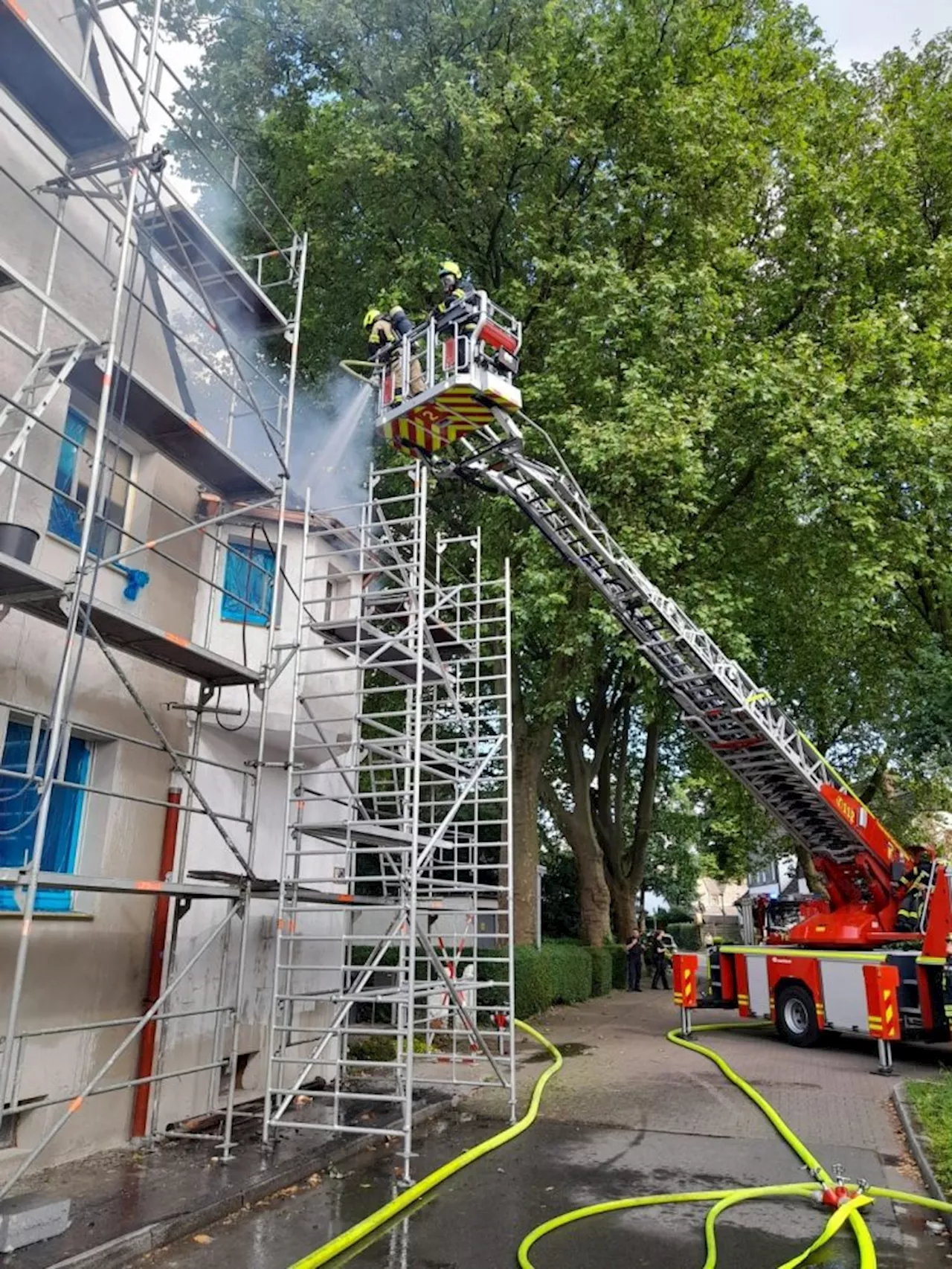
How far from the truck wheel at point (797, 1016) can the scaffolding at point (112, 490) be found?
28.7 ft

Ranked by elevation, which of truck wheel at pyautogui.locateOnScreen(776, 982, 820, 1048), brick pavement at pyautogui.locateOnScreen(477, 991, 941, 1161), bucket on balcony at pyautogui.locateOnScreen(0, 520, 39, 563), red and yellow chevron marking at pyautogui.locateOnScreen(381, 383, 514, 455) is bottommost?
brick pavement at pyautogui.locateOnScreen(477, 991, 941, 1161)

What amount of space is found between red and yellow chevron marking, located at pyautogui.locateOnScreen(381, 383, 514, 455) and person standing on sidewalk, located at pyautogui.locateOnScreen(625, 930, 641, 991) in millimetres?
16919

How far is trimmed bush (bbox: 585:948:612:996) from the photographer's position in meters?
21.2

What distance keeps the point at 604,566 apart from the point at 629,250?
22.2ft

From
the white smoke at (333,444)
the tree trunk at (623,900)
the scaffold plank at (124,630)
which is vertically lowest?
the tree trunk at (623,900)

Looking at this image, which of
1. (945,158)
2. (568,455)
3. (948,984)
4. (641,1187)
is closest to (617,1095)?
(641,1187)

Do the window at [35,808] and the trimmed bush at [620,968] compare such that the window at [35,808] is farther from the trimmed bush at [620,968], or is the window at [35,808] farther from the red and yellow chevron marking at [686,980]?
the trimmed bush at [620,968]

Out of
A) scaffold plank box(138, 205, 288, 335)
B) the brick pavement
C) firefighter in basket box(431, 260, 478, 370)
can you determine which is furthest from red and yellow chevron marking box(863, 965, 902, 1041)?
scaffold plank box(138, 205, 288, 335)

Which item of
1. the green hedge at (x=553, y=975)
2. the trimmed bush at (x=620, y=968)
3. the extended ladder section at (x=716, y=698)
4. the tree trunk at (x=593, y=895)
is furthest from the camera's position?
the trimmed bush at (x=620, y=968)

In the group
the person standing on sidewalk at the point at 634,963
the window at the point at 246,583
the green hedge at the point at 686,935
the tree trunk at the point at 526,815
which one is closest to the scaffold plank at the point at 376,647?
the window at the point at 246,583

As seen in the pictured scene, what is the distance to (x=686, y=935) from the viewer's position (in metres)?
42.3

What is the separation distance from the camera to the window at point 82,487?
7945mm

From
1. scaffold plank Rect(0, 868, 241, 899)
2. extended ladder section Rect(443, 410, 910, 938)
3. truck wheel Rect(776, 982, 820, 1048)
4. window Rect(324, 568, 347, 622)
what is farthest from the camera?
truck wheel Rect(776, 982, 820, 1048)

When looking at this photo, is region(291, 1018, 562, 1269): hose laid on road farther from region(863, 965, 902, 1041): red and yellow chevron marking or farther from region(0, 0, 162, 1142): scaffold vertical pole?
region(863, 965, 902, 1041): red and yellow chevron marking
